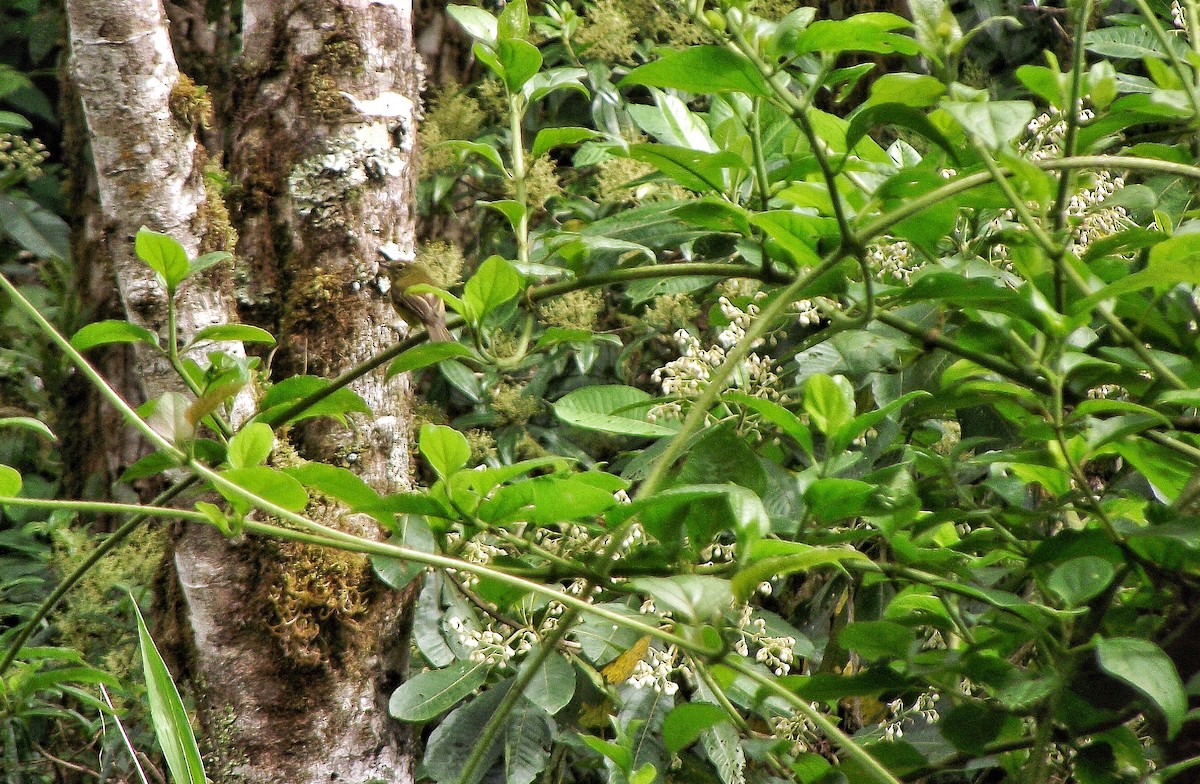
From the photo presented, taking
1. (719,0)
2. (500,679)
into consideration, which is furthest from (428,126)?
(719,0)

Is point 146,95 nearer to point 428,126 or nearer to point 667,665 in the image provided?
point 667,665

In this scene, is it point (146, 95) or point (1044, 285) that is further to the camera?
point (146, 95)

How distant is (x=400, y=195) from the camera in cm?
81

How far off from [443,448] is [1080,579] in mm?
292

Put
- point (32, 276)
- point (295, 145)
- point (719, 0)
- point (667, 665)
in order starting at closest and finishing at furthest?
point (719, 0) → point (667, 665) → point (295, 145) → point (32, 276)

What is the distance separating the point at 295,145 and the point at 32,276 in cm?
170

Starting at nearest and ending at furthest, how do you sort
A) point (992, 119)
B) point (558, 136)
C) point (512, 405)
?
point (992, 119), point (558, 136), point (512, 405)

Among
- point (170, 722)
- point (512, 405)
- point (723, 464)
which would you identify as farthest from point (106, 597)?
point (723, 464)

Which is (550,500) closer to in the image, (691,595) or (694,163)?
(691,595)

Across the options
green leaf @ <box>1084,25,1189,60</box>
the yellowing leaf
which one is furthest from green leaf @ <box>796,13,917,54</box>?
green leaf @ <box>1084,25,1189,60</box>

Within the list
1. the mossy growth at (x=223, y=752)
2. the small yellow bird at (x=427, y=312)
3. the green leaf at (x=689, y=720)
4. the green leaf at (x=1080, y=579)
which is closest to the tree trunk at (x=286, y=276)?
the mossy growth at (x=223, y=752)

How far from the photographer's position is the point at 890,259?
63 centimetres

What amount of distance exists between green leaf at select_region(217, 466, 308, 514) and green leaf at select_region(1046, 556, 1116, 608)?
33 centimetres

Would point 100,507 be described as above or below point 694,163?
below
